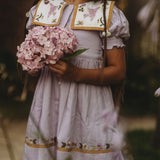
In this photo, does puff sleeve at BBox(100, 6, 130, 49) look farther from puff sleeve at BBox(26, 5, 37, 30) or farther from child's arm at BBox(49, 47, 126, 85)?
puff sleeve at BBox(26, 5, 37, 30)

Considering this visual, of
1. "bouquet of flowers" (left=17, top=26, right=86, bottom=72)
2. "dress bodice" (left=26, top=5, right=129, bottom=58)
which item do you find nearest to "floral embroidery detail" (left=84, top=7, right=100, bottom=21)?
"dress bodice" (left=26, top=5, right=129, bottom=58)

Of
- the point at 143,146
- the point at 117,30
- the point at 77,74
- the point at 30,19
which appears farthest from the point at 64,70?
the point at 143,146

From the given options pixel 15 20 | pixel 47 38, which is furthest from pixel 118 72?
pixel 15 20

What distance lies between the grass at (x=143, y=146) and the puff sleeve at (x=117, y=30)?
1812mm

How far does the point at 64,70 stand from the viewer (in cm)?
168

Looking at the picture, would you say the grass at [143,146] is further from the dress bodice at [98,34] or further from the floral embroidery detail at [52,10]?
the floral embroidery detail at [52,10]

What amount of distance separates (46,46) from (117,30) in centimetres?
42

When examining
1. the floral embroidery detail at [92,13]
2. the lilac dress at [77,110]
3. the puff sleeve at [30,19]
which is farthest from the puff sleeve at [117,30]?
the puff sleeve at [30,19]

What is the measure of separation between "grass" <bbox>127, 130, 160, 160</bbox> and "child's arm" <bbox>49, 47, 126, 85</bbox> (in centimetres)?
173

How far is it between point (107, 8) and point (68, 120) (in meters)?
0.66

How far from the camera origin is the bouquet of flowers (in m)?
1.62

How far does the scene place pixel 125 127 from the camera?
90 cm

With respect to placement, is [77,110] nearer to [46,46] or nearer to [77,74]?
[77,74]

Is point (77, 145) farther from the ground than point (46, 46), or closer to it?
closer to it
